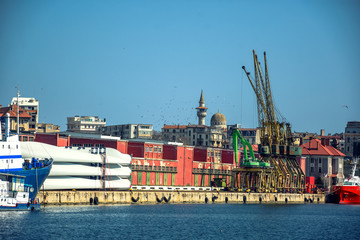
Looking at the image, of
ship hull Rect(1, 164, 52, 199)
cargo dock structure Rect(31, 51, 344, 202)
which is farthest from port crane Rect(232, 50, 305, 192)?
ship hull Rect(1, 164, 52, 199)

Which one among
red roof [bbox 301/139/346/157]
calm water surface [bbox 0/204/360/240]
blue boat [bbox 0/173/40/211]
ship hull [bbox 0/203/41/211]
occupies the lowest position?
calm water surface [bbox 0/204/360/240]

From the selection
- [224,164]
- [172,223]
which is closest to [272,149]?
[224,164]

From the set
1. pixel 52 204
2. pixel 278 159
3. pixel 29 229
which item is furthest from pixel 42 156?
pixel 278 159

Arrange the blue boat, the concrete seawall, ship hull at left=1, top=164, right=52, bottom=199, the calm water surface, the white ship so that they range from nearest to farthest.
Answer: the calm water surface
the blue boat
ship hull at left=1, top=164, right=52, bottom=199
the concrete seawall
the white ship

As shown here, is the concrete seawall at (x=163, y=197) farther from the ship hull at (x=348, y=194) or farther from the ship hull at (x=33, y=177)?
the ship hull at (x=348, y=194)

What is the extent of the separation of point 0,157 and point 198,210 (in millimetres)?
31270

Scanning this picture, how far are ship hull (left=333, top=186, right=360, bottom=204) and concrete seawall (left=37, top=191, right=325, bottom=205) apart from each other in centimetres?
684

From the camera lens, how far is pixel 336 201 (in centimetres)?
13975

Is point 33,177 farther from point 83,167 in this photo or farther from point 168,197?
point 168,197

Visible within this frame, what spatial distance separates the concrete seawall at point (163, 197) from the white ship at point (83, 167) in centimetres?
709

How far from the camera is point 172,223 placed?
82.2 meters

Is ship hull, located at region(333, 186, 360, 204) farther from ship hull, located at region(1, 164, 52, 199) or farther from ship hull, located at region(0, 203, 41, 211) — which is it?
ship hull, located at region(0, 203, 41, 211)

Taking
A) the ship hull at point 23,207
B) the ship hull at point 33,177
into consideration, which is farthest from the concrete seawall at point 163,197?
the ship hull at point 23,207

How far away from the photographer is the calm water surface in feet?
232
